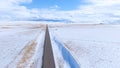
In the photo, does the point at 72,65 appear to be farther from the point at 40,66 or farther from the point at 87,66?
the point at 40,66

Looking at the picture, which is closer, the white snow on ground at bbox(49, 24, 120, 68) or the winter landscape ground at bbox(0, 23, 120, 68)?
the winter landscape ground at bbox(0, 23, 120, 68)

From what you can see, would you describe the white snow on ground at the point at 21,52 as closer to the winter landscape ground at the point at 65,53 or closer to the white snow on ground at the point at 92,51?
the winter landscape ground at the point at 65,53

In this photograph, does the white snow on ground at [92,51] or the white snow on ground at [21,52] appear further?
the white snow on ground at [92,51]

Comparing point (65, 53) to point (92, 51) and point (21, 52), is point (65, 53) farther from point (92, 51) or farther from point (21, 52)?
point (21, 52)

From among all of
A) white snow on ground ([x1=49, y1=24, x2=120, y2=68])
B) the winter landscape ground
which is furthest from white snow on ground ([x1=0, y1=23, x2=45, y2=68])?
white snow on ground ([x1=49, y1=24, x2=120, y2=68])

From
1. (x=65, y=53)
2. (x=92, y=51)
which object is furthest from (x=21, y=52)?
(x=92, y=51)

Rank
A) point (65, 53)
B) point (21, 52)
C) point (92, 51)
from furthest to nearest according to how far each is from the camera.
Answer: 1. point (92, 51)
2. point (65, 53)
3. point (21, 52)

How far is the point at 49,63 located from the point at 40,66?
0.73m

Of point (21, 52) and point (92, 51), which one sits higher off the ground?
point (21, 52)

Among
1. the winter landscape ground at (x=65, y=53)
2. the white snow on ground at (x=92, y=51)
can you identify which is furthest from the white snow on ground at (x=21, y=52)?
the white snow on ground at (x=92, y=51)

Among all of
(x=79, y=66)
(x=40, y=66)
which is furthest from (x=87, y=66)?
(x=40, y=66)

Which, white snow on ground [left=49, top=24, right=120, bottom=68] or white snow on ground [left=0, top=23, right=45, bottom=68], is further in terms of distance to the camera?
white snow on ground [left=49, top=24, right=120, bottom=68]

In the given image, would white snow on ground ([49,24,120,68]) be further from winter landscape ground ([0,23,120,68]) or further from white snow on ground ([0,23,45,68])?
white snow on ground ([0,23,45,68])

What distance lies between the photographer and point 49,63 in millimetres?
10914
